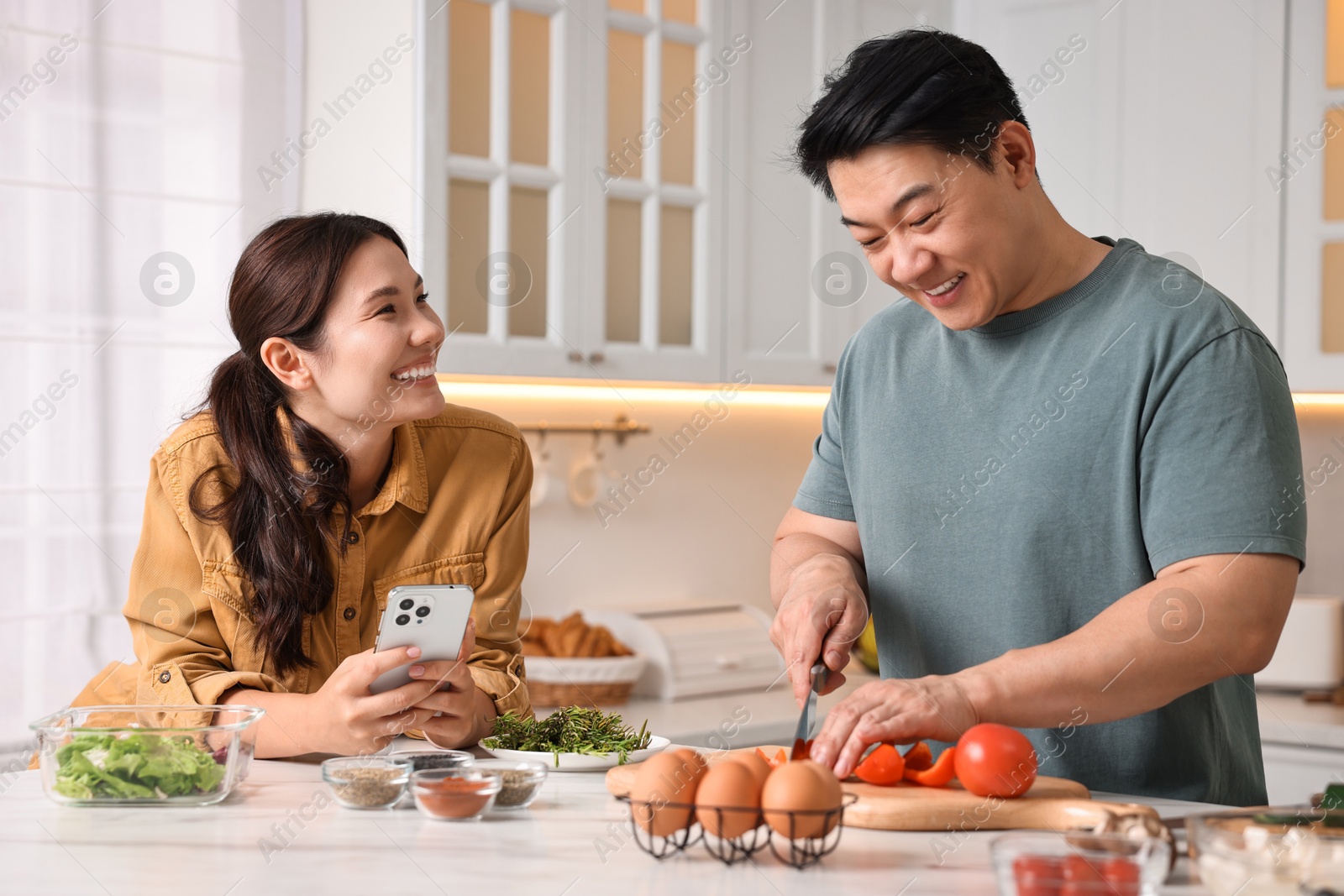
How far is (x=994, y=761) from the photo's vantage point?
1.05m

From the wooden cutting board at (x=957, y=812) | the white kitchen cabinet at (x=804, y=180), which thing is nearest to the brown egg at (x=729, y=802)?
the wooden cutting board at (x=957, y=812)

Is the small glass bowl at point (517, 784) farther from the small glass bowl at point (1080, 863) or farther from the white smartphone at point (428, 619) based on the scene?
the small glass bowl at point (1080, 863)

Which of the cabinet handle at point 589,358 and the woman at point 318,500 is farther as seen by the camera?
the cabinet handle at point 589,358

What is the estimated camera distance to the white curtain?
232cm

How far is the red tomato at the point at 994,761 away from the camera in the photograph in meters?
1.05

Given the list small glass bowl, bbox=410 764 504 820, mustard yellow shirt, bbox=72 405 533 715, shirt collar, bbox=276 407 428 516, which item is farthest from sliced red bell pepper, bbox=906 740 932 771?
shirt collar, bbox=276 407 428 516

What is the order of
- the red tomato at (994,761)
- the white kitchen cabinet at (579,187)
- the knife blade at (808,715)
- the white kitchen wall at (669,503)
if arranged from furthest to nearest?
the white kitchen wall at (669,503), the white kitchen cabinet at (579,187), the knife blade at (808,715), the red tomato at (994,761)

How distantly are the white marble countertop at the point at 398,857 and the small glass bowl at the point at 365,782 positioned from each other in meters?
0.01

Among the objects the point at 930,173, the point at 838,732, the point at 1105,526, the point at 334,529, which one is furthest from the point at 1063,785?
the point at 334,529

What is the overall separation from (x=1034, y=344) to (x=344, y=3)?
179cm

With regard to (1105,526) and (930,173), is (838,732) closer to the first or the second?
(1105,526)

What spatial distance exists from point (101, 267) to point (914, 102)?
1.71 metres

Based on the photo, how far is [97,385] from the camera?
7.89ft

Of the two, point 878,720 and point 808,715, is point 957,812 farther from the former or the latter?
point 808,715
